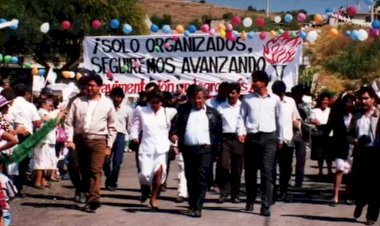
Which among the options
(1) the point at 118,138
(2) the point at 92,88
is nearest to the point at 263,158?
(2) the point at 92,88

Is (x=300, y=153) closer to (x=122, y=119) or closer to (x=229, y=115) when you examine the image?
(x=229, y=115)

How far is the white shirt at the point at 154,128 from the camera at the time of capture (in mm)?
13875

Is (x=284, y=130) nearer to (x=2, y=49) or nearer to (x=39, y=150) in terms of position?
(x=39, y=150)

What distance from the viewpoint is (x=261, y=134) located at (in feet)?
43.4

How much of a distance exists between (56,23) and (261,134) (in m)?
33.2

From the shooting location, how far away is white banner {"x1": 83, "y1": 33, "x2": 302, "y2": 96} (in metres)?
17.8

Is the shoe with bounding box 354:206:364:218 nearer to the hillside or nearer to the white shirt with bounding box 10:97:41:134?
the white shirt with bounding box 10:97:41:134

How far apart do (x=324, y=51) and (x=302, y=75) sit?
18.7 meters

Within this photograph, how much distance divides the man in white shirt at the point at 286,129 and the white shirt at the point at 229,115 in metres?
0.63

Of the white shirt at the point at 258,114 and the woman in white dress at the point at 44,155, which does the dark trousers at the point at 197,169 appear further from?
the woman in white dress at the point at 44,155

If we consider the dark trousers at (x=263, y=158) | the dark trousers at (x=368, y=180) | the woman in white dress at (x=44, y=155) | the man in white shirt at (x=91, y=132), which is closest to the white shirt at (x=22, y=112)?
the woman in white dress at (x=44, y=155)

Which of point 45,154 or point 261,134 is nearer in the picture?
point 261,134

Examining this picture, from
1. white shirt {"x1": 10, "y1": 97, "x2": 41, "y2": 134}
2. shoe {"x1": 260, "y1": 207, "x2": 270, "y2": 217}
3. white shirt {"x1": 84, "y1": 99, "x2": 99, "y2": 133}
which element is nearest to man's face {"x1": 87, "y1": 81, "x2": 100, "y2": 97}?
white shirt {"x1": 84, "y1": 99, "x2": 99, "y2": 133}

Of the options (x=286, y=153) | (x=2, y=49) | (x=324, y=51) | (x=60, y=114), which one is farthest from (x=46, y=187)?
(x=324, y=51)
